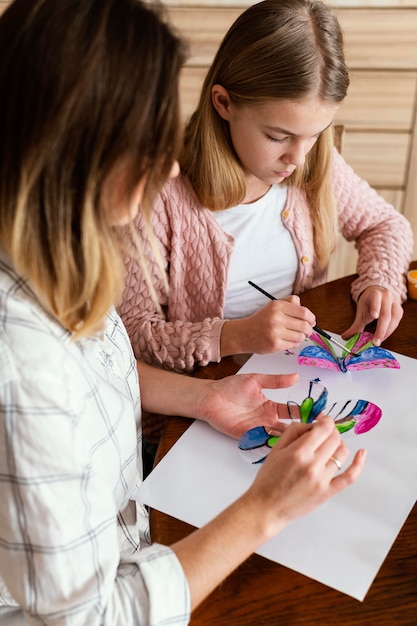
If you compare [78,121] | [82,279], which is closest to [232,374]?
[82,279]

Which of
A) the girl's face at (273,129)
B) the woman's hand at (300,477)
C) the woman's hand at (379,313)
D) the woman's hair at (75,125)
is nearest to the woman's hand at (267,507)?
the woman's hand at (300,477)

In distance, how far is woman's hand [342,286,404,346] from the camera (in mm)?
1124

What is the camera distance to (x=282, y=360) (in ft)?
3.51

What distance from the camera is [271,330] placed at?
1.04 meters

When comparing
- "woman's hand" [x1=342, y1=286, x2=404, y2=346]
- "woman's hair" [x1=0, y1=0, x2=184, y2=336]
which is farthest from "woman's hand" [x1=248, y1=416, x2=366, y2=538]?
"woman's hand" [x1=342, y1=286, x2=404, y2=346]

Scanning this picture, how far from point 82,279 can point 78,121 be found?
0.16 metres

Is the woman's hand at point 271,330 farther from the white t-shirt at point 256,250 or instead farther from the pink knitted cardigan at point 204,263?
the white t-shirt at point 256,250

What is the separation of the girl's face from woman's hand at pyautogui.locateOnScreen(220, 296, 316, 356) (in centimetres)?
28

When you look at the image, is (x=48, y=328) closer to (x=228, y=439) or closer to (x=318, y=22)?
(x=228, y=439)

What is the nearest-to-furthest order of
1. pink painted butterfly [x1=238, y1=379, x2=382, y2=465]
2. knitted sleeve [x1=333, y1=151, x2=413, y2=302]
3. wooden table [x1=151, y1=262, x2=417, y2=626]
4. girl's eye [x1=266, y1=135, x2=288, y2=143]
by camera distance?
wooden table [x1=151, y1=262, x2=417, y2=626] → pink painted butterfly [x1=238, y1=379, x2=382, y2=465] → girl's eye [x1=266, y1=135, x2=288, y2=143] → knitted sleeve [x1=333, y1=151, x2=413, y2=302]

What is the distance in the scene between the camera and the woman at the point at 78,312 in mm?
556

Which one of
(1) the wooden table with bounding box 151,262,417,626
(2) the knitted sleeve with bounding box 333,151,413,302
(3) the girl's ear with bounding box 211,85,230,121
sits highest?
(3) the girl's ear with bounding box 211,85,230,121

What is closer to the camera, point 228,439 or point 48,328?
point 48,328

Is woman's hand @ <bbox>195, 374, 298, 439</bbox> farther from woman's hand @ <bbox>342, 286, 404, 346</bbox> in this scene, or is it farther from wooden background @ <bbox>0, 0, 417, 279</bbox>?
wooden background @ <bbox>0, 0, 417, 279</bbox>
